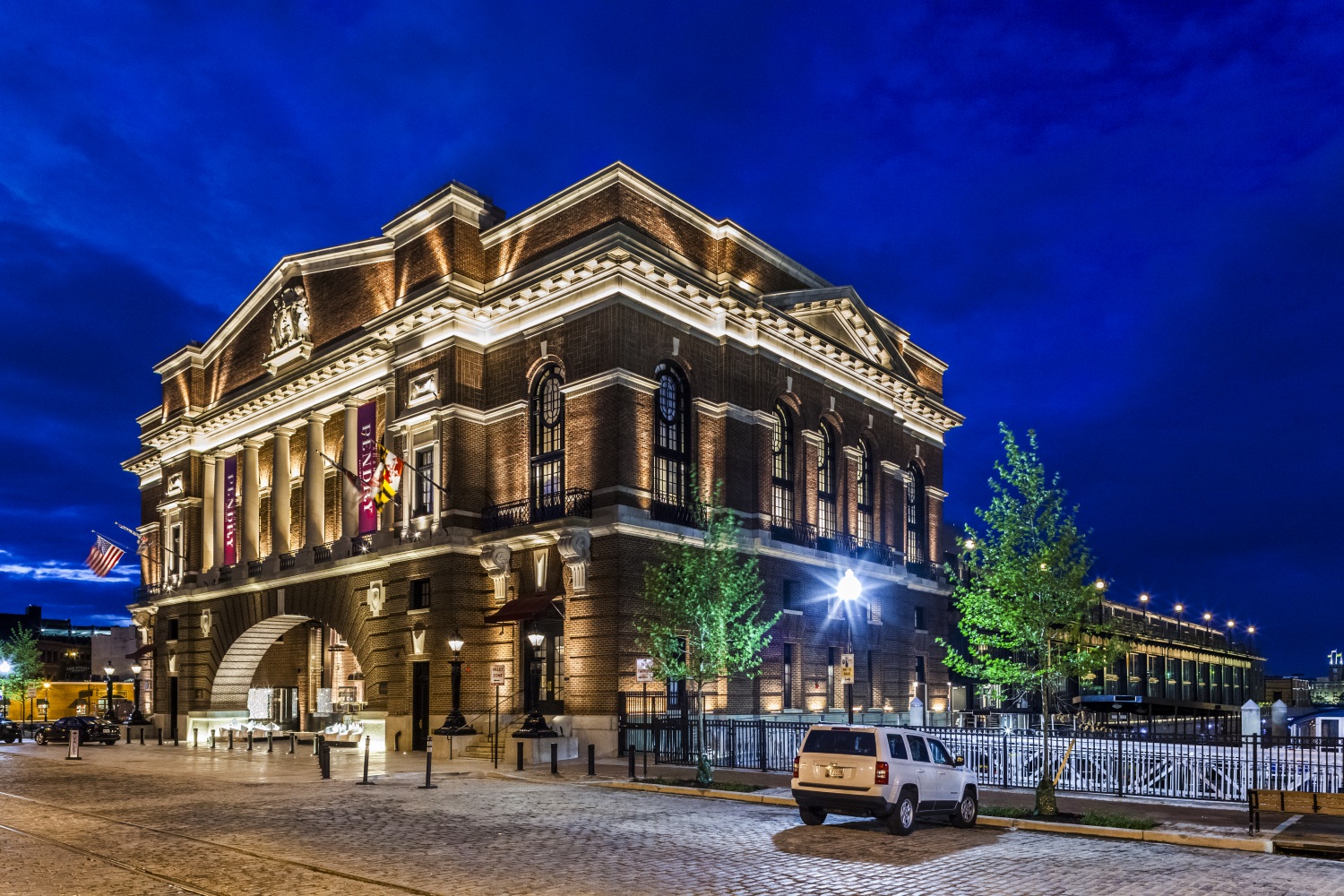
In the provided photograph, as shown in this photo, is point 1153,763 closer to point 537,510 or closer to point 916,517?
point 537,510

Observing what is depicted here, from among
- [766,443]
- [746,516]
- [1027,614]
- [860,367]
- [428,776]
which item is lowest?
[428,776]

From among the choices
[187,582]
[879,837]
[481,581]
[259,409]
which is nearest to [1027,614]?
[879,837]

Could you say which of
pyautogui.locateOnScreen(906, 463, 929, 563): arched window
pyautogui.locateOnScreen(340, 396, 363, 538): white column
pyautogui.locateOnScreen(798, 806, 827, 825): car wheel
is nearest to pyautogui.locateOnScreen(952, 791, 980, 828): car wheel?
pyautogui.locateOnScreen(798, 806, 827, 825): car wheel

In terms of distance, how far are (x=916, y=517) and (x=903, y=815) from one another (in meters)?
40.7

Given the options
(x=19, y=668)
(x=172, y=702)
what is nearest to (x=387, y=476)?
(x=172, y=702)

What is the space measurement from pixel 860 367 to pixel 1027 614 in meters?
29.0

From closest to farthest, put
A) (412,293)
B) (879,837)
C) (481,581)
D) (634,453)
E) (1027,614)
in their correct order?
(879,837)
(1027,614)
(634,453)
(481,581)
(412,293)

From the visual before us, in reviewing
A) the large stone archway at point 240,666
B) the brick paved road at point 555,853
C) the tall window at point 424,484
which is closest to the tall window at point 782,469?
the tall window at point 424,484

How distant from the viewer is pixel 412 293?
4388 centimetres

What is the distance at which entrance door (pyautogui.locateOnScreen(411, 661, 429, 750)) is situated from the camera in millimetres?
40844

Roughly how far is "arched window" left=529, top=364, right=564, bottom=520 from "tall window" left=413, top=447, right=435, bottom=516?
400 cm

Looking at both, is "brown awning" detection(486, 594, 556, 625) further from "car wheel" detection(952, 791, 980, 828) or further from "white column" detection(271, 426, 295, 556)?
"car wheel" detection(952, 791, 980, 828)

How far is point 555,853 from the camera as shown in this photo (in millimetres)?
16234

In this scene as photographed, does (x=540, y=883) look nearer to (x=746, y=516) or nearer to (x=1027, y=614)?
(x=1027, y=614)
